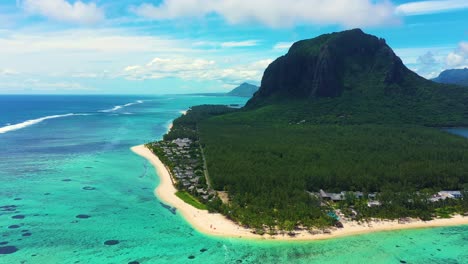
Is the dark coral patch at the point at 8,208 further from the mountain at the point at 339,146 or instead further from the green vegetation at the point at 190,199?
the mountain at the point at 339,146

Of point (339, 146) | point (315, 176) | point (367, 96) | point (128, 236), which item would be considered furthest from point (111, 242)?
point (367, 96)

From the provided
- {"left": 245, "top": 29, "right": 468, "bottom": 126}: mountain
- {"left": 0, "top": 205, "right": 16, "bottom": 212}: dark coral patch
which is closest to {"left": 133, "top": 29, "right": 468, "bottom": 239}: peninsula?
{"left": 245, "top": 29, "right": 468, "bottom": 126}: mountain

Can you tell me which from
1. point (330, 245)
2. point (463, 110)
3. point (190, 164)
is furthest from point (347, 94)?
point (330, 245)

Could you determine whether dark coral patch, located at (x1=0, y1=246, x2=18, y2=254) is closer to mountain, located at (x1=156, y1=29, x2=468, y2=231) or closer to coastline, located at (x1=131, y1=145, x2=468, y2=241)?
coastline, located at (x1=131, y1=145, x2=468, y2=241)

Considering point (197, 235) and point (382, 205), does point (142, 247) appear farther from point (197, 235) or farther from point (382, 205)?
point (382, 205)

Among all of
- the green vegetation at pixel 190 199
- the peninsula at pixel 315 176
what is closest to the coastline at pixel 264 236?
the peninsula at pixel 315 176

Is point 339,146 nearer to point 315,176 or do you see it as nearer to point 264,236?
point 315,176

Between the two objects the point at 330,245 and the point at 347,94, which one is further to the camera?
the point at 347,94

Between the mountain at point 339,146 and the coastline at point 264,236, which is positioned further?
the mountain at point 339,146
